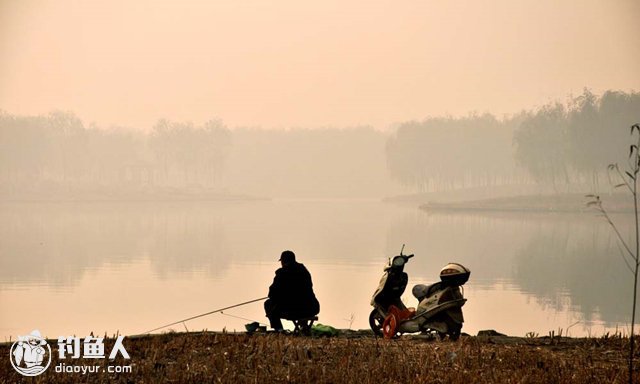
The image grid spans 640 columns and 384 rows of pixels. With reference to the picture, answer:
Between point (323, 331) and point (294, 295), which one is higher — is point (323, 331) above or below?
below

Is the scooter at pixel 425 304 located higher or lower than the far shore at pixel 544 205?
lower

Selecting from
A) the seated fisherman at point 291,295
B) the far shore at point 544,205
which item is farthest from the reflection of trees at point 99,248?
the far shore at point 544,205

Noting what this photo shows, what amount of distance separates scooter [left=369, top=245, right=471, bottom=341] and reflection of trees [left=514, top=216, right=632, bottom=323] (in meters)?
9.43

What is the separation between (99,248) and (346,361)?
36576mm

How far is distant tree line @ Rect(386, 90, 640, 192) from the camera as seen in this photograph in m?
94.8

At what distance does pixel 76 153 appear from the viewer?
130250 mm

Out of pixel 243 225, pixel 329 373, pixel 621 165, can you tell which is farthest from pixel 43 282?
pixel 621 165

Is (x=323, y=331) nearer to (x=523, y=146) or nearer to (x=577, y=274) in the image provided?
(x=577, y=274)

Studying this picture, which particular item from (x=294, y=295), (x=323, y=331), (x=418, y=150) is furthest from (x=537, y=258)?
(x=418, y=150)

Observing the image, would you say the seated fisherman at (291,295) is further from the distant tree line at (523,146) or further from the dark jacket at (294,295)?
the distant tree line at (523,146)

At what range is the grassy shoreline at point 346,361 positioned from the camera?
10.5 meters

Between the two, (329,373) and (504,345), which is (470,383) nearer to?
(329,373)

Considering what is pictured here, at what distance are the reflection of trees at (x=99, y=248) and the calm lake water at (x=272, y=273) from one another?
85 millimetres

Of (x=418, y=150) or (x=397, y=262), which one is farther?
(x=418, y=150)
